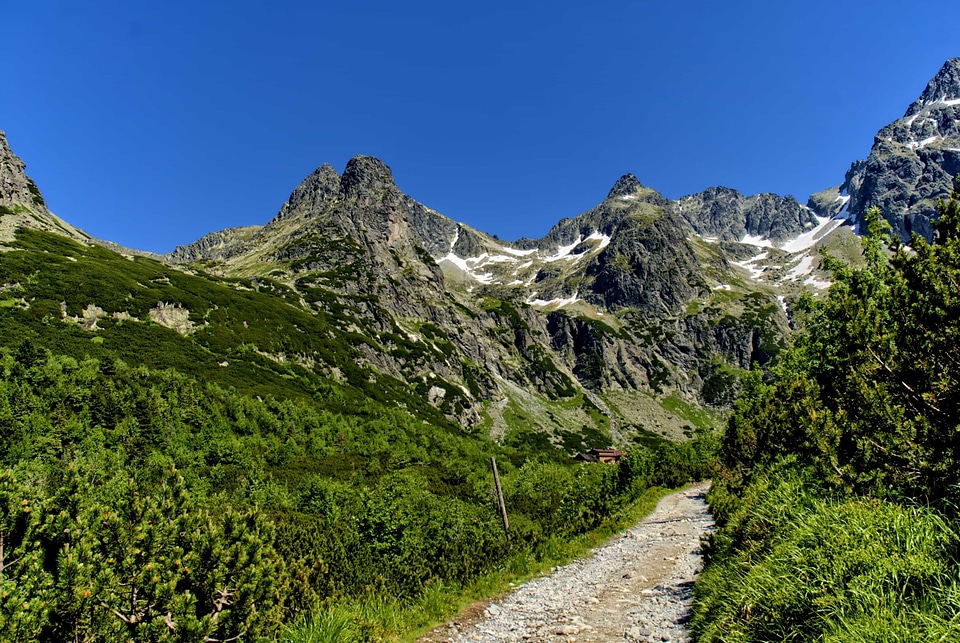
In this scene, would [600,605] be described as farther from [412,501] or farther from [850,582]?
[412,501]

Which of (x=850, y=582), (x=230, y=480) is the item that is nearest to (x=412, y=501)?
(x=850, y=582)

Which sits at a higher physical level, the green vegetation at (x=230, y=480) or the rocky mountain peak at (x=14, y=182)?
the rocky mountain peak at (x=14, y=182)

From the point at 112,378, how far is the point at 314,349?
178 ft

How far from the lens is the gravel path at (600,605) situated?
11016 mm

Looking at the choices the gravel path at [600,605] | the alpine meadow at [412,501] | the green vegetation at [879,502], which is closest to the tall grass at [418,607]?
the alpine meadow at [412,501]

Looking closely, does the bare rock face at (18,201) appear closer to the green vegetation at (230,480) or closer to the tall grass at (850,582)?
the green vegetation at (230,480)

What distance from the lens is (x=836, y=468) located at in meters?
8.22

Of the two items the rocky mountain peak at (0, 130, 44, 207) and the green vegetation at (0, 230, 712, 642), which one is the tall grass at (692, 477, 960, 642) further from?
the rocky mountain peak at (0, 130, 44, 207)

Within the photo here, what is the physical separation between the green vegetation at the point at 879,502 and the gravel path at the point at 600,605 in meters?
1.99

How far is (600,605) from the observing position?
1325 centimetres

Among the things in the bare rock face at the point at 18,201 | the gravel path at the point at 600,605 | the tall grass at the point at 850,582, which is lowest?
the gravel path at the point at 600,605

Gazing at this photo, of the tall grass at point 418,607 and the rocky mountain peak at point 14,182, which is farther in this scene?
the rocky mountain peak at point 14,182

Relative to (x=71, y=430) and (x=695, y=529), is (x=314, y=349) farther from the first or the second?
(x=695, y=529)

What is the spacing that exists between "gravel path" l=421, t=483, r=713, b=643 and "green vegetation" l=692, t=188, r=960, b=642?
1.99 m
